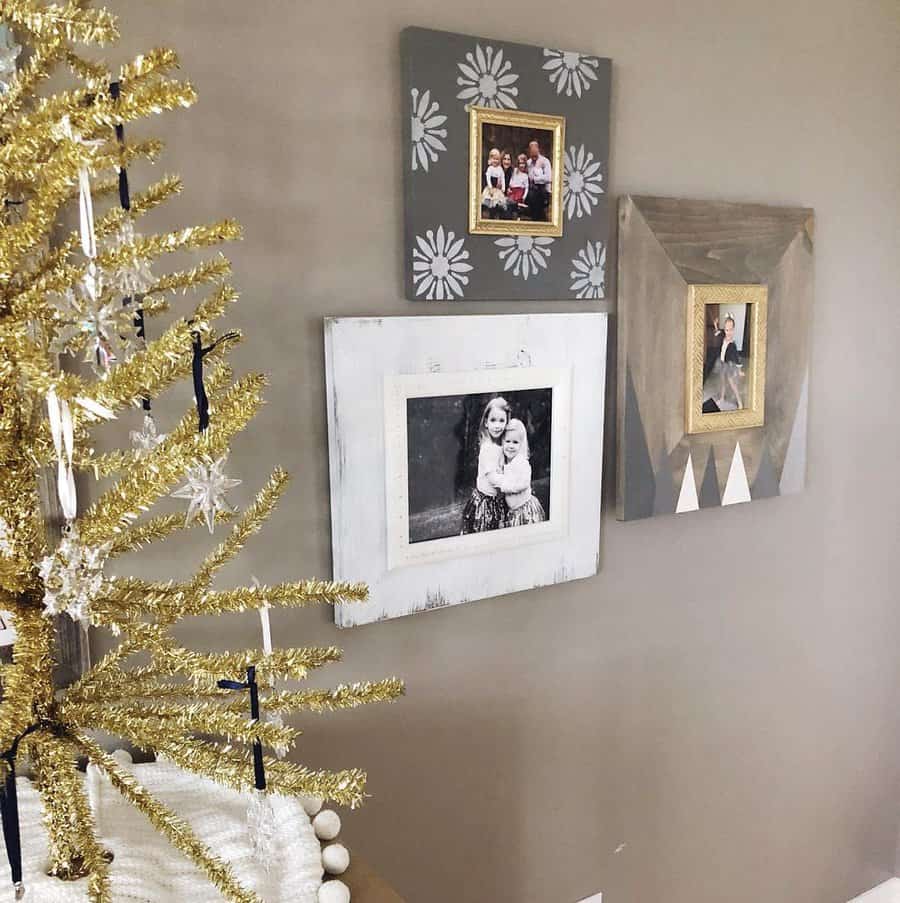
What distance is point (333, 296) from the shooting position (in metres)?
1.11

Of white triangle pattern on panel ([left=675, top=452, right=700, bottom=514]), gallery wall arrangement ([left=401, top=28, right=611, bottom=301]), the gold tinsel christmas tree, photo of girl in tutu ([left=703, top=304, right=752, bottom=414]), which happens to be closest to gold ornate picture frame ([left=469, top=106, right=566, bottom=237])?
gallery wall arrangement ([left=401, top=28, right=611, bottom=301])

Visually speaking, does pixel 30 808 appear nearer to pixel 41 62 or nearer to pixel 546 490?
pixel 41 62

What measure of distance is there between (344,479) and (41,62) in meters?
0.65

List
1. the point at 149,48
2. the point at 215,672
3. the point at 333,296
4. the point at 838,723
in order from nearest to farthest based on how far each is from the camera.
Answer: the point at 215,672 < the point at 149,48 < the point at 333,296 < the point at 838,723

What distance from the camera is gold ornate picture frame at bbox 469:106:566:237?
3.81ft

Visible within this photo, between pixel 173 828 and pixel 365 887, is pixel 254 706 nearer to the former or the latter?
pixel 173 828

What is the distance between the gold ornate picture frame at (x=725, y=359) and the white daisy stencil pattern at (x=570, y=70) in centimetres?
37

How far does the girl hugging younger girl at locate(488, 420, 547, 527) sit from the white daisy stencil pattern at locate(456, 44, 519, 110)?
0.44 m

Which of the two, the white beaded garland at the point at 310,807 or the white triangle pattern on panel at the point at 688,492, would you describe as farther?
the white triangle pattern on panel at the point at 688,492

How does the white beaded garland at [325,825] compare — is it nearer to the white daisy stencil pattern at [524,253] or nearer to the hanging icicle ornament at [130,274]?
the hanging icicle ornament at [130,274]

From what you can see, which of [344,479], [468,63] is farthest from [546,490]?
[468,63]

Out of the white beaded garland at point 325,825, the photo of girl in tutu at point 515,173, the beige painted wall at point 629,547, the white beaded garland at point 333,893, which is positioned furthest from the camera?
the photo of girl in tutu at point 515,173

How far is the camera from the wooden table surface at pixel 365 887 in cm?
82

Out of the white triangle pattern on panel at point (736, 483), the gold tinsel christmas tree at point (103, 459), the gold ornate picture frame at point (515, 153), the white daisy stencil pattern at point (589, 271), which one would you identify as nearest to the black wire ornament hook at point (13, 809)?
the gold tinsel christmas tree at point (103, 459)
